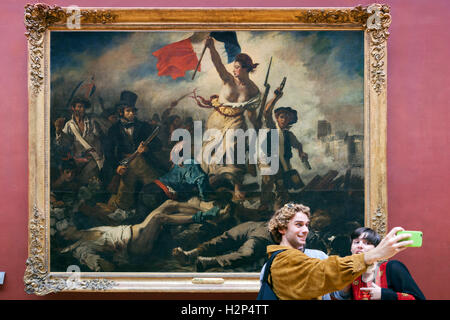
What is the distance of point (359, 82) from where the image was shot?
5.74 meters

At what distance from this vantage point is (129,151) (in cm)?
580

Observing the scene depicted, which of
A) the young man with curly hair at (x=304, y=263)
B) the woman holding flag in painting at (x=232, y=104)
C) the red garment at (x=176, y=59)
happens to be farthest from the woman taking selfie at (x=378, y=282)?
the red garment at (x=176, y=59)

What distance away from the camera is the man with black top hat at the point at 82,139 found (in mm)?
5793

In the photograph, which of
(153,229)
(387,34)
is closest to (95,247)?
(153,229)

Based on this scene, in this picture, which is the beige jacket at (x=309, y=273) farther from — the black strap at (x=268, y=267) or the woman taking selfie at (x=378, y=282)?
the woman taking selfie at (x=378, y=282)

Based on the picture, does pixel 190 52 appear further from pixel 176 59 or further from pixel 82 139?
pixel 82 139

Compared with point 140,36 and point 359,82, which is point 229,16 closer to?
point 140,36

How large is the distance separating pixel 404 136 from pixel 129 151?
10.9ft

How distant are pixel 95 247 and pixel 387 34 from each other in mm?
4279

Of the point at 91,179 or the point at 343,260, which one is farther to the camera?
the point at 91,179

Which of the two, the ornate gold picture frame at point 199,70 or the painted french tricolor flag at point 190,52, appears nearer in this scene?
the ornate gold picture frame at point 199,70

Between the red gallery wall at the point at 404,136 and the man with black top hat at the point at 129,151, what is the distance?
43.9 inches

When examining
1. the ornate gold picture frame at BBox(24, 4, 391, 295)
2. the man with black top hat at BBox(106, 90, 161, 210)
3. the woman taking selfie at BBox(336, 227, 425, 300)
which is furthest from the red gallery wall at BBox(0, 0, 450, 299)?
the woman taking selfie at BBox(336, 227, 425, 300)

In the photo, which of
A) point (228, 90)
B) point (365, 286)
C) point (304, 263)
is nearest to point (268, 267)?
point (304, 263)
